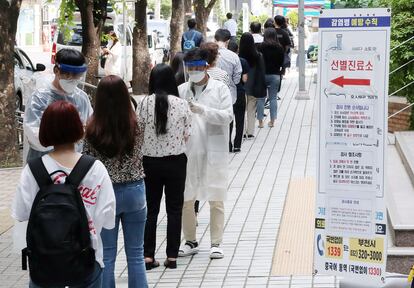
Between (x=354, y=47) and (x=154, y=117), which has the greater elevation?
(x=354, y=47)

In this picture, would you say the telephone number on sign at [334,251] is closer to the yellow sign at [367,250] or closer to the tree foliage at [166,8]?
the yellow sign at [367,250]

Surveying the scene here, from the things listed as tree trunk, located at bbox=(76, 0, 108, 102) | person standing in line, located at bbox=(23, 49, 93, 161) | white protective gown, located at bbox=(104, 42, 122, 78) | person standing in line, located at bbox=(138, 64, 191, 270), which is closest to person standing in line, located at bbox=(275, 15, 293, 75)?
tree trunk, located at bbox=(76, 0, 108, 102)

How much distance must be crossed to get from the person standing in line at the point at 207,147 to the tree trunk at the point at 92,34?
10490mm

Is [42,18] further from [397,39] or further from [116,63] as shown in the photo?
[397,39]

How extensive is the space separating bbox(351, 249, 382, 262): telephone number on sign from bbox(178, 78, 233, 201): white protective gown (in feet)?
8.31

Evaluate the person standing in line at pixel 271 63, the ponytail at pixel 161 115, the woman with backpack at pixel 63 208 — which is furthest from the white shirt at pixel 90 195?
the person standing in line at pixel 271 63

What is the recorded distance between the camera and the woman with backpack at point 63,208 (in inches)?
198

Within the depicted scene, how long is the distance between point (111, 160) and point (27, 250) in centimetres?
160

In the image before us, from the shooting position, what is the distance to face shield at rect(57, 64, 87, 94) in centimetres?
696

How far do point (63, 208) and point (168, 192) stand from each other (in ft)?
9.77

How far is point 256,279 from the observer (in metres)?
7.86

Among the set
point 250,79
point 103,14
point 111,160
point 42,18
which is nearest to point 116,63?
point 103,14

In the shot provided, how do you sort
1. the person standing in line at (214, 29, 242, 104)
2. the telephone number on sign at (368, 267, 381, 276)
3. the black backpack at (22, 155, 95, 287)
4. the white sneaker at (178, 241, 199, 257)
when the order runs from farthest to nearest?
the person standing in line at (214, 29, 242, 104), the white sneaker at (178, 241, 199, 257), the telephone number on sign at (368, 267, 381, 276), the black backpack at (22, 155, 95, 287)

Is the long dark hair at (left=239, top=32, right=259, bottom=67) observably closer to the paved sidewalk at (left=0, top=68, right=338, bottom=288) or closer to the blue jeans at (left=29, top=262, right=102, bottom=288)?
the paved sidewalk at (left=0, top=68, right=338, bottom=288)
